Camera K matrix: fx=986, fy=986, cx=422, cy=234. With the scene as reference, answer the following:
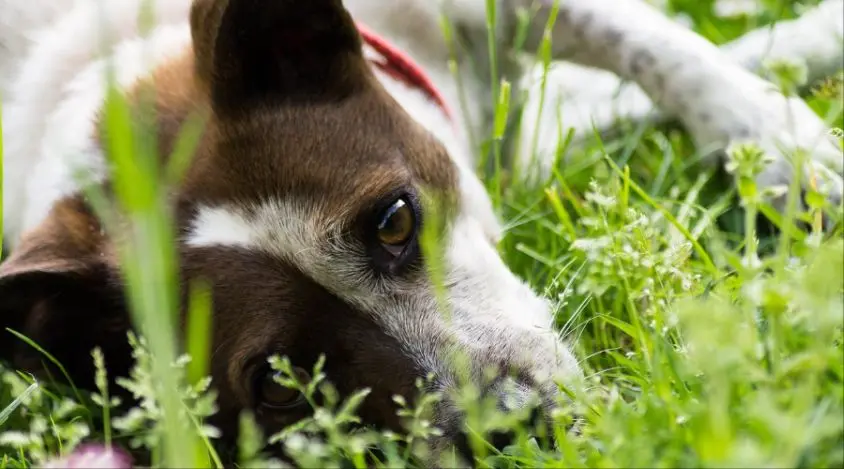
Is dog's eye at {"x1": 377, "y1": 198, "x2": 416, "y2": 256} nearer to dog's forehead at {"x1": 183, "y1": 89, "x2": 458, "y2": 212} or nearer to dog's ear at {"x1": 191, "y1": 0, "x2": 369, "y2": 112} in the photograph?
dog's forehead at {"x1": 183, "y1": 89, "x2": 458, "y2": 212}

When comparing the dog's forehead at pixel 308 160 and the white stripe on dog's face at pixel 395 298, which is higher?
the dog's forehead at pixel 308 160

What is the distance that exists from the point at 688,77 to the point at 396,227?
39.7 inches

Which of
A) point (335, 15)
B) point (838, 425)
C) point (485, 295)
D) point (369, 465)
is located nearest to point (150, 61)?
point (335, 15)

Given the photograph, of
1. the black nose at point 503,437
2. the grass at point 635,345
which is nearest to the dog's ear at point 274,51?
the grass at point 635,345

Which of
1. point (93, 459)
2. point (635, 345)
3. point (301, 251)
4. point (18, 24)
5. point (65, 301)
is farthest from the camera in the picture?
point (18, 24)

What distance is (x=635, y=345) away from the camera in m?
1.75

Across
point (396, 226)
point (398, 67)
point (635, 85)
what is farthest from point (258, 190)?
point (635, 85)

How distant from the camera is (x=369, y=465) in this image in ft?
5.57

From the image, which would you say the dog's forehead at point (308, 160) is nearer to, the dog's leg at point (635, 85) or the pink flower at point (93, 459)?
the pink flower at point (93, 459)

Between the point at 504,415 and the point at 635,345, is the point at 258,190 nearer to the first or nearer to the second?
the point at 504,415

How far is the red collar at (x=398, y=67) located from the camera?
2.49 m

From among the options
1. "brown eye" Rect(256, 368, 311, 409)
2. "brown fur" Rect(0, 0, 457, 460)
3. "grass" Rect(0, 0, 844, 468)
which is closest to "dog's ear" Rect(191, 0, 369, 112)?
"brown fur" Rect(0, 0, 457, 460)

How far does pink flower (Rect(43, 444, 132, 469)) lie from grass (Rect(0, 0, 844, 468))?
3cm

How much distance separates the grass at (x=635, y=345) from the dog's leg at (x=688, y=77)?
0.37 feet
